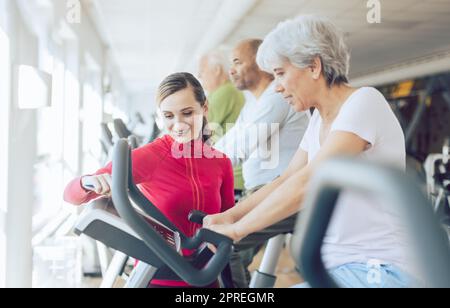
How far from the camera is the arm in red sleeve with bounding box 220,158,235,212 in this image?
122cm

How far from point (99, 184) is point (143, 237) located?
1.07ft

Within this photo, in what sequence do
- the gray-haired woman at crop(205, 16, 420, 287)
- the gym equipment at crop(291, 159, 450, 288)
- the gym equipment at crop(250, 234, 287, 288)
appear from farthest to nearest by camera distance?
1. the gym equipment at crop(250, 234, 287, 288)
2. the gray-haired woman at crop(205, 16, 420, 287)
3. the gym equipment at crop(291, 159, 450, 288)

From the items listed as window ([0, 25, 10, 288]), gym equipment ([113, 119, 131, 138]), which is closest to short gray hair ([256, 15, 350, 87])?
gym equipment ([113, 119, 131, 138])

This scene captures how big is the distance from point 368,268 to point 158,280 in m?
0.45

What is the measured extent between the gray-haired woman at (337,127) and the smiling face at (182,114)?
19cm

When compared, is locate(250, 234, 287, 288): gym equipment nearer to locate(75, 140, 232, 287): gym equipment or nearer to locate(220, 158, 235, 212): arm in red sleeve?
locate(220, 158, 235, 212): arm in red sleeve

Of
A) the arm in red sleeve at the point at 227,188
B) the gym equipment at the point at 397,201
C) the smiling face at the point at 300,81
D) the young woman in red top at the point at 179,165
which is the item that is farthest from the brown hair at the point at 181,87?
the gym equipment at the point at 397,201

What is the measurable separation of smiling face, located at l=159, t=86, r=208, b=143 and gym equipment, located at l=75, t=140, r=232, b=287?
0.22 metres

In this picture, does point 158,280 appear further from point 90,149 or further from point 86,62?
point 86,62

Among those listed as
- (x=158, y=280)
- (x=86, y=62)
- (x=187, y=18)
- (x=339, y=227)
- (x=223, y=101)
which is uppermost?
(x=187, y=18)

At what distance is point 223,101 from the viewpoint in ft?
4.31

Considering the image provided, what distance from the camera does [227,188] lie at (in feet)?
4.14

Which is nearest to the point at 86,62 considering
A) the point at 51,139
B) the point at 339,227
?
the point at 51,139

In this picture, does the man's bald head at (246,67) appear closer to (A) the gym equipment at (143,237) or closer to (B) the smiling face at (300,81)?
(B) the smiling face at (300,81)
